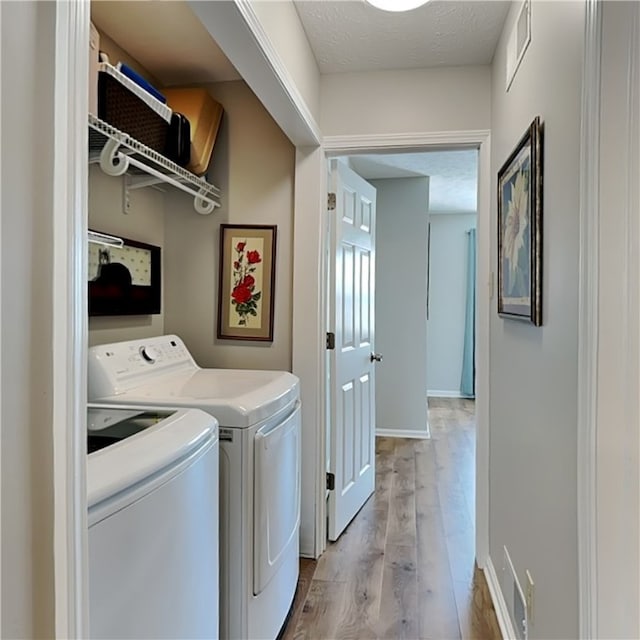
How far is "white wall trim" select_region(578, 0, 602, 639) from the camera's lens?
3.09 feet

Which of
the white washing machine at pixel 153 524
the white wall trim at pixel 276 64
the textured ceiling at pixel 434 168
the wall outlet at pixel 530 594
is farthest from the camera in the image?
the textured ceiling at pixel 434 168

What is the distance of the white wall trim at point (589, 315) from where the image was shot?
94 cm

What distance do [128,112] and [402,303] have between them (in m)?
3.34

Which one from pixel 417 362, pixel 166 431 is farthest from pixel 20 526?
pixel 417 362

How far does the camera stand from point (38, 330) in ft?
1.80

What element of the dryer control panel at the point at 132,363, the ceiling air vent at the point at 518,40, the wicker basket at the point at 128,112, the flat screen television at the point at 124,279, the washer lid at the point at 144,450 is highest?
the ceiling air vent at the point at 518,40

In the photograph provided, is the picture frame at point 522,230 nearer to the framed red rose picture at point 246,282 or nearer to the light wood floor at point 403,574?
the framed red rose picture at point 246,282

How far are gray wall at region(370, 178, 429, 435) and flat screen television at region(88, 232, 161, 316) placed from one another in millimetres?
2701

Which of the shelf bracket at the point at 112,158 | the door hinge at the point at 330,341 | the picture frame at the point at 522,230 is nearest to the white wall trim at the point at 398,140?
the picture frame at the point at 522,230

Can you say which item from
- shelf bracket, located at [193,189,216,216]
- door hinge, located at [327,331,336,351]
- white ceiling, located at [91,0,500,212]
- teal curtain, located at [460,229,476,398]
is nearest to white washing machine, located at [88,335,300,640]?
door hinge, located at [327,331,336,351]

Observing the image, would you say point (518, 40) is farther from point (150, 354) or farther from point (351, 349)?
point (150, 354)

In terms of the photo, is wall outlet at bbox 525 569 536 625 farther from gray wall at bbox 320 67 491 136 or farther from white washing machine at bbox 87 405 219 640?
gray wall at bbox 320 67 491 136

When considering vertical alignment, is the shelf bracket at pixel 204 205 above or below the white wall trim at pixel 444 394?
above

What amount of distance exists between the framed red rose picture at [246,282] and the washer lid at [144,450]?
1.05 m
